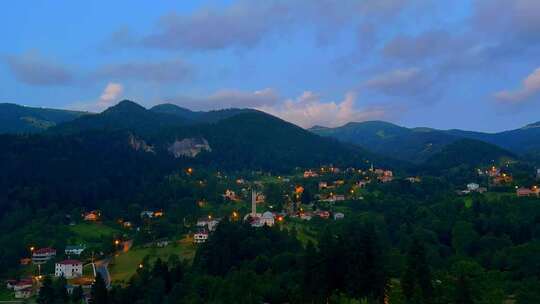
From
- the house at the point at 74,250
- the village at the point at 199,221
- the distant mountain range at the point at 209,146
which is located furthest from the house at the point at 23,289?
the distant mountain range at the point at 209,146

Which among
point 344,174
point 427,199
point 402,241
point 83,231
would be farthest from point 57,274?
point 344,174

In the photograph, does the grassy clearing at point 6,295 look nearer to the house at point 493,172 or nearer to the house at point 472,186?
the house at point 472,186

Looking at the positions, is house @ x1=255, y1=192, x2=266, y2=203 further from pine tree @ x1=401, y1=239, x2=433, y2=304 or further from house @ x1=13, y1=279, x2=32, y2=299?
pine tree @ x1=401, y1=239, x2=433, y2=304

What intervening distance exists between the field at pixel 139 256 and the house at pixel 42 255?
32.3 feet

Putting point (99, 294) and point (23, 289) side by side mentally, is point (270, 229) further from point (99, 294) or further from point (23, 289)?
point (23, 289)

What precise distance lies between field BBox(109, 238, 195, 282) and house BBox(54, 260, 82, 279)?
12.2 feet

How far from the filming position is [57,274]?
66188mm

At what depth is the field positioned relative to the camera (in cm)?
6291

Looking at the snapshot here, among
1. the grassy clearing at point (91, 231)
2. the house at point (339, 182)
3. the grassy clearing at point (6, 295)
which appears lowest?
the grassy clearing at point (6, 295)

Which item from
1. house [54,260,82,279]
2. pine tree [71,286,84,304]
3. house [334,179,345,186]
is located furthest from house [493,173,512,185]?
pine tree [71,286,84,304]

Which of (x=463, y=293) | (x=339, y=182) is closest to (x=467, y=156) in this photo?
(x=339, y=182)

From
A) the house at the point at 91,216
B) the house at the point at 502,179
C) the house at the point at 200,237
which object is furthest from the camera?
the house at the point at 502,179

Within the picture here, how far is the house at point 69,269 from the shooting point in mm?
65750

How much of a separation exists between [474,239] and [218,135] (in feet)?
423
